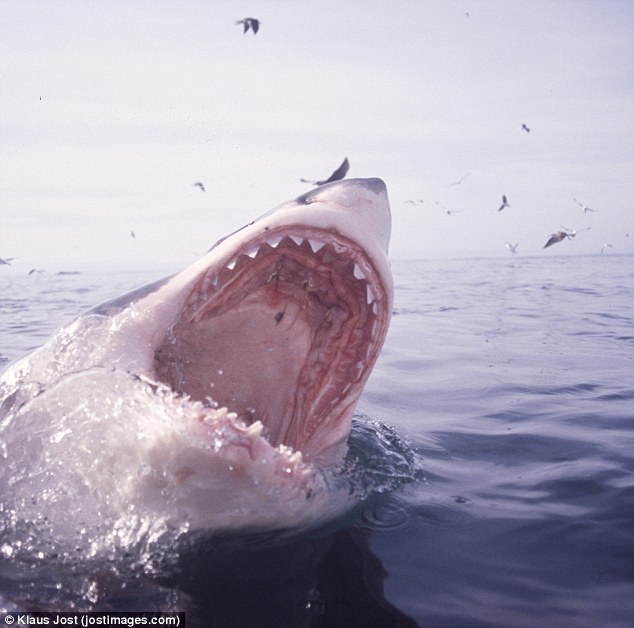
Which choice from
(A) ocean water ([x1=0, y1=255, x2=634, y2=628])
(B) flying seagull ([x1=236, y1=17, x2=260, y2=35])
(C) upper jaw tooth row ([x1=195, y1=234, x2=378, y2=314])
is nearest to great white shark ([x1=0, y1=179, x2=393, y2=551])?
(C) upper jaw tooth row ([x1=195, y1=234, x2=378, y2=314])

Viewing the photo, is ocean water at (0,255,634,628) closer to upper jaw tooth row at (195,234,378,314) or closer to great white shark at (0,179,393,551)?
great white shark at (0,179,393,551)


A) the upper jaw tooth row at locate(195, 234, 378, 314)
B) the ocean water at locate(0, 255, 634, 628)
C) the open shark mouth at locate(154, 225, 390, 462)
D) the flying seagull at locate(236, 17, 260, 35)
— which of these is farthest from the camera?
the flying seagull at locate(236, 17, 260, 35)

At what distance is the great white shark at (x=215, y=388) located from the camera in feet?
6.99

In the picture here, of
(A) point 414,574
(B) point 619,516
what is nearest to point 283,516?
(A) point 414,574

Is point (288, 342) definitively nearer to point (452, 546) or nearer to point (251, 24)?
point (452, 546)

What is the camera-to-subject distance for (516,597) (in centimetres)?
223

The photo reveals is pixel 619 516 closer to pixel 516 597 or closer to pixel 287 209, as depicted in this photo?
pixel 516 597

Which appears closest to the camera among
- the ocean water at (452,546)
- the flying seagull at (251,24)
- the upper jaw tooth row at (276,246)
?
the ocean water at (452,546)

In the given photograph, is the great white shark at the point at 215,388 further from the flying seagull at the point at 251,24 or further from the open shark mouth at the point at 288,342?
the flying seagull at the point at 251,24

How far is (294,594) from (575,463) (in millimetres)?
2179

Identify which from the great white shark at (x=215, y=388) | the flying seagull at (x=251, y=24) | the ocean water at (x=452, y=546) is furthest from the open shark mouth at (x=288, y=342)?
the flying seagull at (x=251, y=24)

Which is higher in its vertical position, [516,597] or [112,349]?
[112,349]

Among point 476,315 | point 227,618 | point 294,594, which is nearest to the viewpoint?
point 227,618

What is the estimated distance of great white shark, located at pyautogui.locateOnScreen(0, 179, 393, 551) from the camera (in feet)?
6.99
